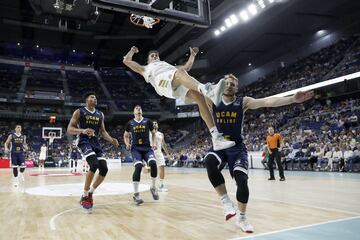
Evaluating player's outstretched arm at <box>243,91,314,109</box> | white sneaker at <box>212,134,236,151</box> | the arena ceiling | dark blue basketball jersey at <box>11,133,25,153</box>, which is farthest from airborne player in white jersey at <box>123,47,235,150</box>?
the arena ceiling

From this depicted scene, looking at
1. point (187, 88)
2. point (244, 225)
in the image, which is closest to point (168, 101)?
point (187, 88)

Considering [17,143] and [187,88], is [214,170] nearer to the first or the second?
[187,88]

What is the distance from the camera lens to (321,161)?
16.1m

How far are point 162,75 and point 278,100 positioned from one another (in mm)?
1760

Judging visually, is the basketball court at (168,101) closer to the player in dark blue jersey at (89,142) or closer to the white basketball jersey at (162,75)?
the white basketball jersey at (162,75)

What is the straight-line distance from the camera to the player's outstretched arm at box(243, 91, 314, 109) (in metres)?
3.68

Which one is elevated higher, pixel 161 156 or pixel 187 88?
pixel 187 88

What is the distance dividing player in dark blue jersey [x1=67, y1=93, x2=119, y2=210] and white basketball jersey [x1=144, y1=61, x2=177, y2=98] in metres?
1.55

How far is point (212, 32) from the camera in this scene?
28703mm

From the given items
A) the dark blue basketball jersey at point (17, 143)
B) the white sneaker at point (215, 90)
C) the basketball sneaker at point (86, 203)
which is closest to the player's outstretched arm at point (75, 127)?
the basketball sneaker at point (86, 203)

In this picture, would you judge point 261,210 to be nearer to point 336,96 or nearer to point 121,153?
point 336,96

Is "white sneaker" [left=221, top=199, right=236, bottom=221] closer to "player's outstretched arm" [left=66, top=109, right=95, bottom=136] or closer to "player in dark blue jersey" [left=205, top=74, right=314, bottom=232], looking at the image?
"player in dark blue jersey" [left=205, top=74, right=314, bottom=232]

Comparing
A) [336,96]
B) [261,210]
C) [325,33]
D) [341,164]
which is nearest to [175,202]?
[261,210]

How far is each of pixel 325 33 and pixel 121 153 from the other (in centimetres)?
2599
